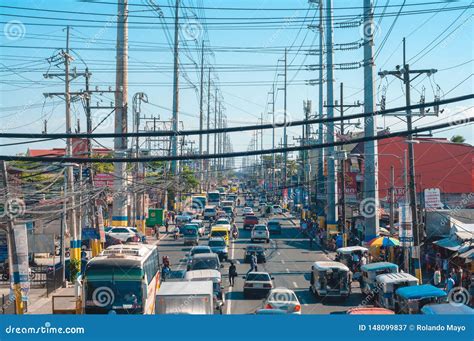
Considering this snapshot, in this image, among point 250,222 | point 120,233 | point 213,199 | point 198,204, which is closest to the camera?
point 120,233

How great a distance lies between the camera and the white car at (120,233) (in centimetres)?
4103

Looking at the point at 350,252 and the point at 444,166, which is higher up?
the point at 444,166

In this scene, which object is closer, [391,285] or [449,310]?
[449,310]

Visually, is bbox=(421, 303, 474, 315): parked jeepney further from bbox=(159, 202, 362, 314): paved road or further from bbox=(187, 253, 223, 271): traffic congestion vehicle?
bbox=(187, 253, 223, 271): traffic congestion vehicle

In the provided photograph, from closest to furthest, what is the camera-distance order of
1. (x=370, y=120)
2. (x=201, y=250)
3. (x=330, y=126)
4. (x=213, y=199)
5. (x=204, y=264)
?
(x=370, y=120), (x=204, y=264), (x=201, y=250), (x=330, y=126), (x=213, y=199)

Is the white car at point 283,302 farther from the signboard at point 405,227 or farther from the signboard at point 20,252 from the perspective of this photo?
the signboard at point 20,252

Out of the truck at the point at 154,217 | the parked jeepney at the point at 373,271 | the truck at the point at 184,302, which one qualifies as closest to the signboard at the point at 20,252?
the truck at the point at 184,302

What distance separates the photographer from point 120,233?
136ft

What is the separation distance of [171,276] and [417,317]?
19.2 m

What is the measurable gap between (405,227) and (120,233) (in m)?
21.0

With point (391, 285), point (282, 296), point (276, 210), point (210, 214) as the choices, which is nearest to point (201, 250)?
point (391, 285)

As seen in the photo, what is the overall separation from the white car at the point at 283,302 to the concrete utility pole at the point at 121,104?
293 inches

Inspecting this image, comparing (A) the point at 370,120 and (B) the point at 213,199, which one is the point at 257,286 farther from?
(B) the point at 213,199

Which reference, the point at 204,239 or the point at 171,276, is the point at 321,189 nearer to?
the point at 204,239
